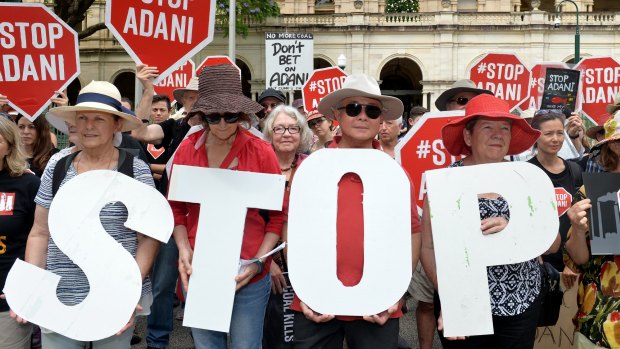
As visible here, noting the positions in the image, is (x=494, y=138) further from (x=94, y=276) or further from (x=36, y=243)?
(x=36, y=243)

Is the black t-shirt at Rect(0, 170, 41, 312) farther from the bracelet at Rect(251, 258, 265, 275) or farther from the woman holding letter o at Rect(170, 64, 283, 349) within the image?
the bracelet at Rect(251, 258, 265, 275)

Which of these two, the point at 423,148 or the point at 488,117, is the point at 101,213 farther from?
the point at 423,148

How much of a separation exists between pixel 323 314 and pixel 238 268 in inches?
22.4

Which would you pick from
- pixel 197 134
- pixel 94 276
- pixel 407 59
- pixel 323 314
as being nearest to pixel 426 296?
pixel 323 314

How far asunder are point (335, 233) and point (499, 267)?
0.93 metres

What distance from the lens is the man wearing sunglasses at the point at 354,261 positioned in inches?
124

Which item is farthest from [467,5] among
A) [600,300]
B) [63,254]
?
[63,254]

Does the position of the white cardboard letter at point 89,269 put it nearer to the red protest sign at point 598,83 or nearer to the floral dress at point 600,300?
the floral dress at point 600,300

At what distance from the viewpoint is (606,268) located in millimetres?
3514

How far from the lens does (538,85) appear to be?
926cm

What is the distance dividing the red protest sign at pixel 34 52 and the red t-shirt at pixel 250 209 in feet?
7.78

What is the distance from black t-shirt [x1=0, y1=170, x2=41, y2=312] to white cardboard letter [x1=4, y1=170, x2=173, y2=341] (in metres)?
0.61

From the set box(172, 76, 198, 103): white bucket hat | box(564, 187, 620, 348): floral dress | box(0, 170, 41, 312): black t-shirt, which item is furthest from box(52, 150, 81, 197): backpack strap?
box(564, 187, 620, 348): floral dress

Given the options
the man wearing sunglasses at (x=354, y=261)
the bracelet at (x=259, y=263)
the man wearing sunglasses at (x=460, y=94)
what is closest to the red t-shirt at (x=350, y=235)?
the man wearing sunglasses at (x=354, y=261)
